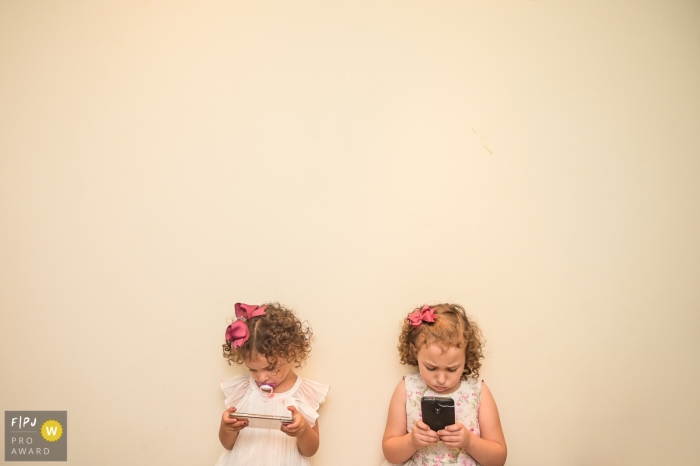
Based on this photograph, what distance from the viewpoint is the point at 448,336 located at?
158cm

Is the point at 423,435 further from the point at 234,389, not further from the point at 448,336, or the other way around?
the point at 234,389

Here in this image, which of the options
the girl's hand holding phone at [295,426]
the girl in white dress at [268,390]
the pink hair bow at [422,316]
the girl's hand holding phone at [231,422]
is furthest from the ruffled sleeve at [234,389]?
the pink hair bow at [422,316]

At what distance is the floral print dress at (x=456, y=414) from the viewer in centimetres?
163

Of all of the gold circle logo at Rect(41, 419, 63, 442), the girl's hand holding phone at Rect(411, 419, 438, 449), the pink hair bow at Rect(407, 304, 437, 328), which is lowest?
the gold circle logo at Rect(41, 419, 63, 442)

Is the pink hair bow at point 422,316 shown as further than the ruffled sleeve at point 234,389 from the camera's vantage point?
No

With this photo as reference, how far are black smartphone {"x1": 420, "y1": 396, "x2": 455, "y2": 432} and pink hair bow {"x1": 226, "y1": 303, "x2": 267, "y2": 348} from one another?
0.61m

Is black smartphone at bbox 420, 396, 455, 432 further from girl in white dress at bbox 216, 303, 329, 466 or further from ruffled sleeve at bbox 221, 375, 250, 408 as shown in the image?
ruffled sleeve at bbox 221, 375, 250, 408

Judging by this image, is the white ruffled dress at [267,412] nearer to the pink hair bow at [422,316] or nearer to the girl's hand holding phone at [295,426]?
the girl's hand holding phone at [295,426]

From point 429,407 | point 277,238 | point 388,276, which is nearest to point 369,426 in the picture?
point 429,407

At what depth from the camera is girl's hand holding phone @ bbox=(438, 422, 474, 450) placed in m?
1.49

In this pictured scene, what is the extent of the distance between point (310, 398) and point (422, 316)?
0.50m

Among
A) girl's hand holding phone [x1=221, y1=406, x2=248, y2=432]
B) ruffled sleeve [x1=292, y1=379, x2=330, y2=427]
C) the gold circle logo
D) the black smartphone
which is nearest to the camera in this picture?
the black smartphone

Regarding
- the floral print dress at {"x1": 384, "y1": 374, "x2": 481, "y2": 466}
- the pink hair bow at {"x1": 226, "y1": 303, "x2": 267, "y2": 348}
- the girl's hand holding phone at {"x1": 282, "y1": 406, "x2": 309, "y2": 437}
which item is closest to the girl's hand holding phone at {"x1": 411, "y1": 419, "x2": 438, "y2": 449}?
the floral print dress at {"x1": 384, "y1": 374, "x2": 481, "y2": 466}

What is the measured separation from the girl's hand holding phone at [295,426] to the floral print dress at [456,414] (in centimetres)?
35
